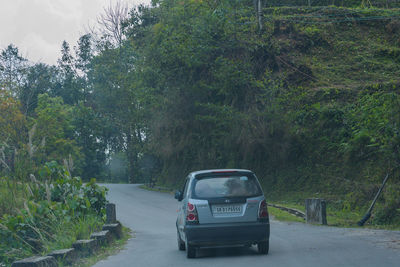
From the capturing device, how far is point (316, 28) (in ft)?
111

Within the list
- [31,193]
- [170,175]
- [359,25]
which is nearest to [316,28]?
[359,25]

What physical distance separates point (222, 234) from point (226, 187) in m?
1.02

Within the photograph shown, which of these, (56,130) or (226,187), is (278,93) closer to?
(226,187)

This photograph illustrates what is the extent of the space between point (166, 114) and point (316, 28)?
38.3ft

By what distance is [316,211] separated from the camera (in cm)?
1738

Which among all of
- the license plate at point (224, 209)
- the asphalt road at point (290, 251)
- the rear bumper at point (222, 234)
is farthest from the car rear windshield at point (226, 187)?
the asphalt road at point (290, 251)

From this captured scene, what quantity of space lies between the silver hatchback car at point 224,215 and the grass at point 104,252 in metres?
1.97

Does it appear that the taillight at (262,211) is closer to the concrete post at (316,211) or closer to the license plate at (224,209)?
the license plate at (224,209)

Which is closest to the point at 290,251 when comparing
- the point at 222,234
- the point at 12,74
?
the point at 222,234

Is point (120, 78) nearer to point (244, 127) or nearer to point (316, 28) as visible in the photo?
point (316, 28)

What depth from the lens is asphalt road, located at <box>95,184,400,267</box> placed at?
31.1 feet

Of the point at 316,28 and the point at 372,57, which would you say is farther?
the point at 316,28

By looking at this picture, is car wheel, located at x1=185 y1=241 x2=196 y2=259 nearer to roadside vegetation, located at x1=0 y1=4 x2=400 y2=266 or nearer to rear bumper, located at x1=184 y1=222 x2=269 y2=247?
rear bumper, located at x1=184 y1=222 x2=269 y2=247

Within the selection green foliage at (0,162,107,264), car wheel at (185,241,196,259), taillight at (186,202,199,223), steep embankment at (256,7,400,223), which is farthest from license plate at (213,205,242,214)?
steep embankment at (256,7,400,223)
